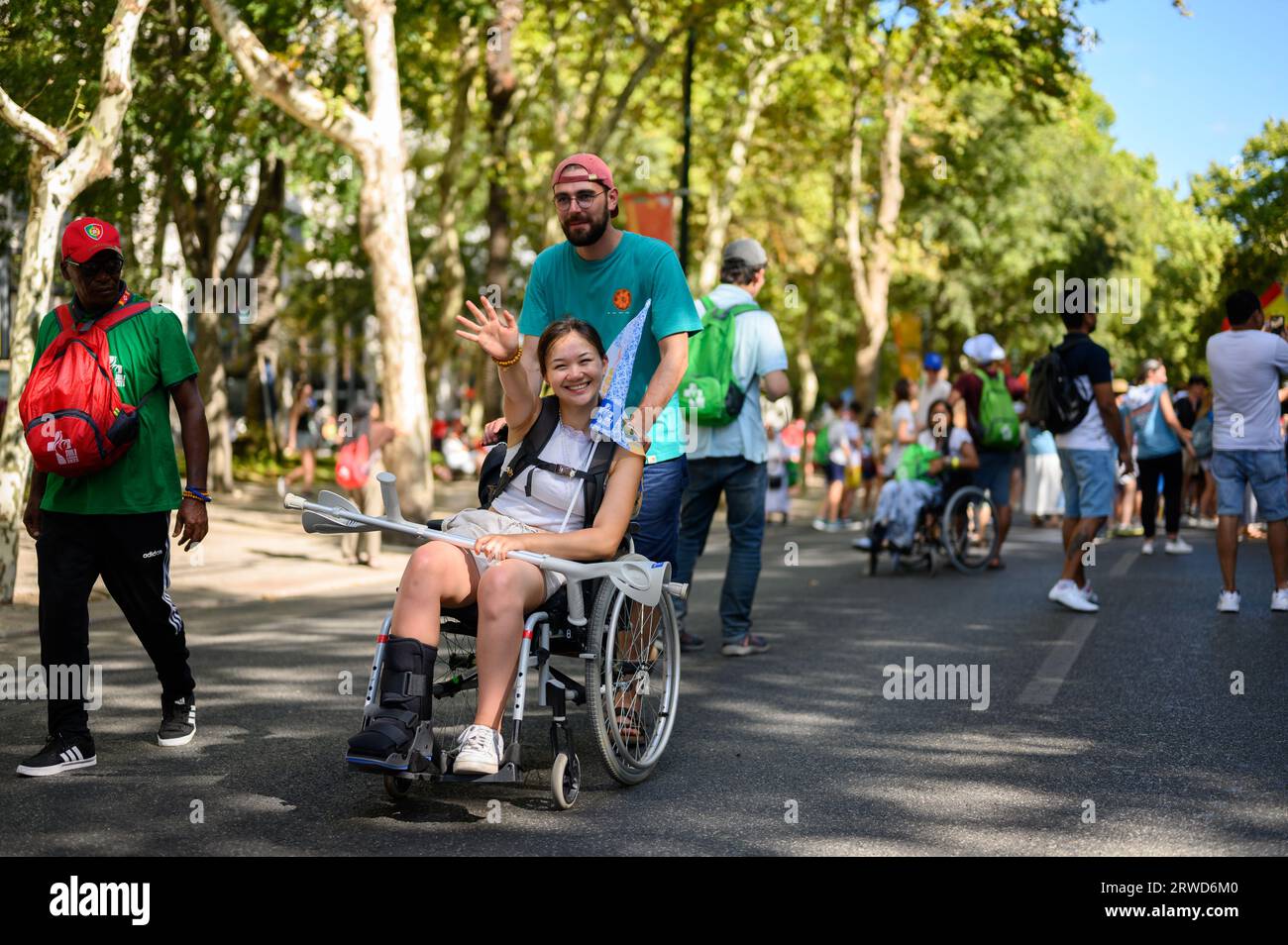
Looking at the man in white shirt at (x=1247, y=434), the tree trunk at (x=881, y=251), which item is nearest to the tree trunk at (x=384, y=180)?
the man in white shirt at (x=1247, y=434)

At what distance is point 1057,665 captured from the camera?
8.24 metres

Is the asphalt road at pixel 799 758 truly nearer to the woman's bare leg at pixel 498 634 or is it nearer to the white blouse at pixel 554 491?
the woman's bare leg at pixel 498 634

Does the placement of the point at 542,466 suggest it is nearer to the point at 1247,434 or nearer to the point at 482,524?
the point at 482,524

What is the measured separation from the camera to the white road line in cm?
734

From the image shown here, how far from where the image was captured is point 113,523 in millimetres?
5840

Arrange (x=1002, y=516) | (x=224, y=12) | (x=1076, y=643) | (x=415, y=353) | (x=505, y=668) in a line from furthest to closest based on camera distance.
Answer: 1. (x=415, y=353)
2. (x=224, y=12)
3. (x=1002, y=516)
4. (x=1076, y=643)
5. (x=505, y=668)

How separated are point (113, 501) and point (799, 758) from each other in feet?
8.68

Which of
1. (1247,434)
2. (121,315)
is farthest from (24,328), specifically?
(1247,434)

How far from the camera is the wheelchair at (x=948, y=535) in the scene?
1329 centimetres

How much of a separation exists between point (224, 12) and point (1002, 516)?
8278 millimetres

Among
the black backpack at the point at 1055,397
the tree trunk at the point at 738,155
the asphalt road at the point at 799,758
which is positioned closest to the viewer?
the asphalt road at the point at 799,758

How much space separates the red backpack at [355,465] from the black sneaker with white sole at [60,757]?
9199 mm

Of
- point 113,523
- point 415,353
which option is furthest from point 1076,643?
point 415,353

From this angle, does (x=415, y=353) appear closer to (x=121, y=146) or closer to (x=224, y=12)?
(x=224, y=12)
